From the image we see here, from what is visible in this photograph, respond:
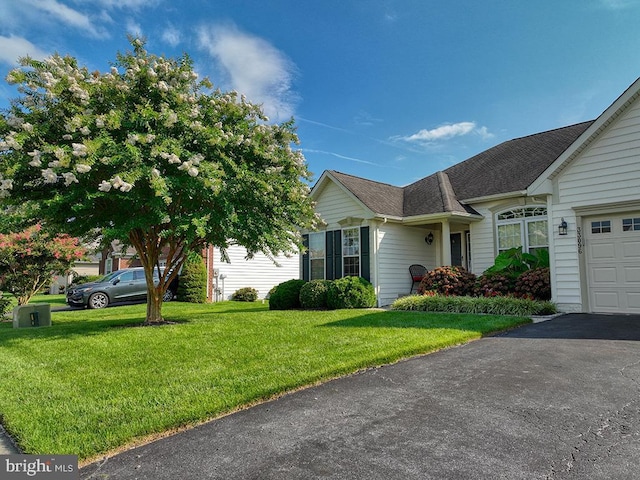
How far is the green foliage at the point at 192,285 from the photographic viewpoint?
16.9 m

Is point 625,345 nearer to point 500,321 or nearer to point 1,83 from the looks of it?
point 500,321

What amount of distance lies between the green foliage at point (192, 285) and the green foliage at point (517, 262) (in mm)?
11536

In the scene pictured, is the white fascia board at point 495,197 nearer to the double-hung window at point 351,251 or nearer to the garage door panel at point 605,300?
the garage door panel at point 605,300

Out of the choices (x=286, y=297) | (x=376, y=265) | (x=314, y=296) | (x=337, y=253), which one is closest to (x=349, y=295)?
(x=314, y=296)

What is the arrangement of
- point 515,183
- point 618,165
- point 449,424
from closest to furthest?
point 449,424 → point 618,165 → point 515,183

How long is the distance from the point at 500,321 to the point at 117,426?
695cm

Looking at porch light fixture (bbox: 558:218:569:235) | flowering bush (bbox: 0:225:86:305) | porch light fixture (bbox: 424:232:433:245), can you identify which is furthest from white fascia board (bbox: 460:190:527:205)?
flowering bush (bbox: 0:225:86:305)

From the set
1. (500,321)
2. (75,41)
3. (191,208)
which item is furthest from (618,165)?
(75,41)

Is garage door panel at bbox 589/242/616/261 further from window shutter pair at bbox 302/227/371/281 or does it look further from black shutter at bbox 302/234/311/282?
black shutter at bbox 302/234/311/282

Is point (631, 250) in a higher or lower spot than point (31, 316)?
higher

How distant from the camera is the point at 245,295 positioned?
1814 cm

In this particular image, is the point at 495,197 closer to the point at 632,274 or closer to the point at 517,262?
the point at 517,262

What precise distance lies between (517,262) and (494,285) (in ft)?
3.51

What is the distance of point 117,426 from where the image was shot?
10.4 feet
